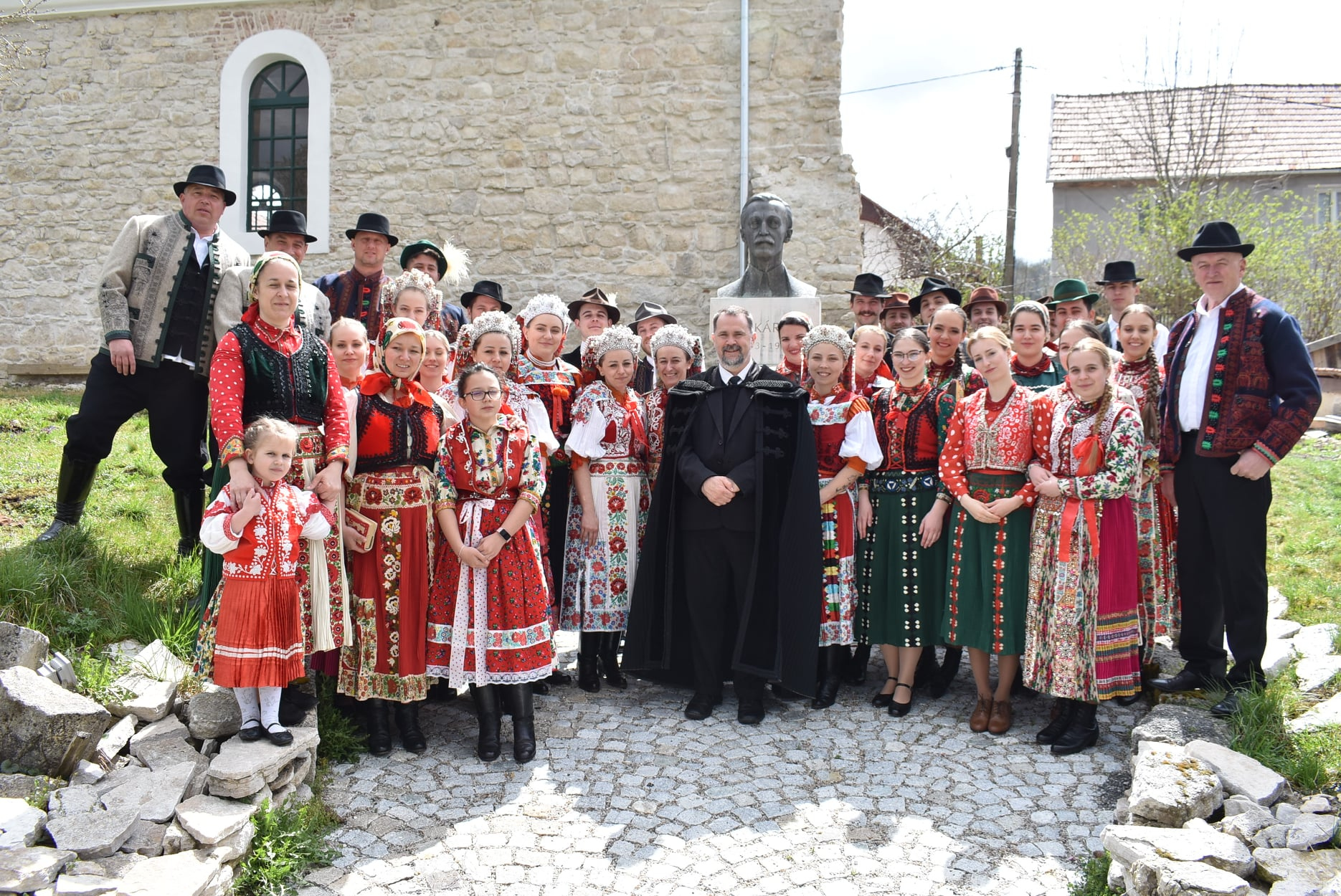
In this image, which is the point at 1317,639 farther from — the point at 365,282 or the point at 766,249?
the point at 365,282

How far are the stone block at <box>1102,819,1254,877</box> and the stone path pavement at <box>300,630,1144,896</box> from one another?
27cm

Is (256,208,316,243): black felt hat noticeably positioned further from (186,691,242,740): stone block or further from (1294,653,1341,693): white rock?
(1294,653,1341,693): white rock

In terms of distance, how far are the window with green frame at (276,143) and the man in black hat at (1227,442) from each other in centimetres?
911

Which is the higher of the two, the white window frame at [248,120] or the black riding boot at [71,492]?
the white window frame at [248,120]

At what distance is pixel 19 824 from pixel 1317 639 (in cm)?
528

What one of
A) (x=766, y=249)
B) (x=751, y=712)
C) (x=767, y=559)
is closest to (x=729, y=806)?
(x=751, y=712)

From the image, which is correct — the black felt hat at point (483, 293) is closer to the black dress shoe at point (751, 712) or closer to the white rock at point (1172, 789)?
the black dress shoe at point (751, 712)

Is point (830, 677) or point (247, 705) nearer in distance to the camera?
point (247, 705)

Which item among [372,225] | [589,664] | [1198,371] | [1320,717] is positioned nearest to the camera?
[1320,717]

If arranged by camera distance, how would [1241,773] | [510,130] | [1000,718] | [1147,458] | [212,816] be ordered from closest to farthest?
[212,816] → [1241,773] → [1000,718] → [1147,458] → [510,130]

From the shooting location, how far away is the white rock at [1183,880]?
8.89ft

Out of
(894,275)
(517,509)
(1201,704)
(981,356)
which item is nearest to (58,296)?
(517,509)

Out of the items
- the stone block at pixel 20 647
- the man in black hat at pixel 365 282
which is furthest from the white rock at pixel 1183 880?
the man in black hat at pixel 365 282

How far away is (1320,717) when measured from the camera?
386 centimetres
